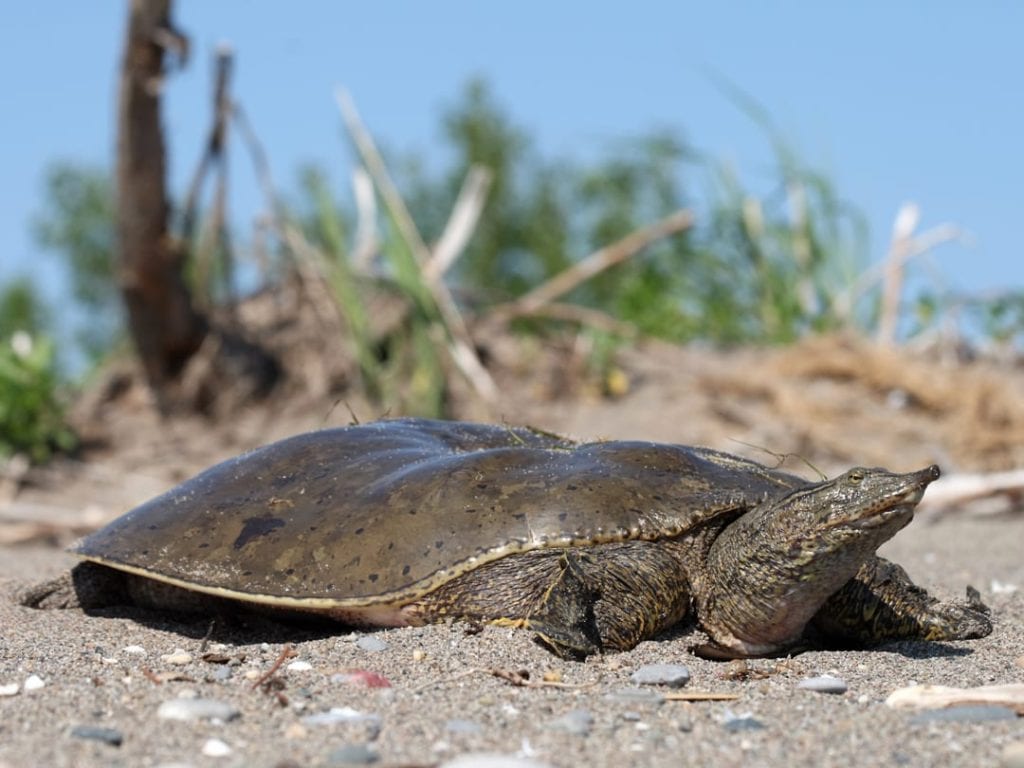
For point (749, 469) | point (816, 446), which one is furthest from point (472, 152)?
point (749, 469)

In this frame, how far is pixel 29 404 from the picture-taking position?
8.02 m

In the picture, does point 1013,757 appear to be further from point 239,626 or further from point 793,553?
point 239,626

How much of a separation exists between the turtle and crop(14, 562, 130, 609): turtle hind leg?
23cm

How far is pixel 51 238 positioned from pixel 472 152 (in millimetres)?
6777

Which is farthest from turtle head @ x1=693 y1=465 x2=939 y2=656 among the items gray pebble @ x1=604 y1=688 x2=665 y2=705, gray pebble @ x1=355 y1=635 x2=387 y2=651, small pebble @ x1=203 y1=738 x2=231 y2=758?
small pebble @ x1=203 y1=738 x2=231 y2=758

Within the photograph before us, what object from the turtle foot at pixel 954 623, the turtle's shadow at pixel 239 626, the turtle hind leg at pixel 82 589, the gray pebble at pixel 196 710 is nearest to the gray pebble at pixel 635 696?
the gray pebble at pixel 196 710

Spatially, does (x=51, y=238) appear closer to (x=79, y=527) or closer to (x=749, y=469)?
(x=79, y=527)

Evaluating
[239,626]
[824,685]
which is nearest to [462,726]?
[824,685]

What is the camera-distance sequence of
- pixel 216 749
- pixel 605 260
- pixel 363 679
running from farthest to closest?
pixel 605 260 → pixel 363 679 → pixel 216 749

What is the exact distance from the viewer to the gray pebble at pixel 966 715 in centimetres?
226

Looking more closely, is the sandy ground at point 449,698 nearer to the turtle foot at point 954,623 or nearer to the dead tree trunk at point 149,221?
the turtle foot at point 954,623

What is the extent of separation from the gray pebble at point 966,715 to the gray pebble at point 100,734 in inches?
53.8

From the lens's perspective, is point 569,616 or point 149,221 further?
point 149,221

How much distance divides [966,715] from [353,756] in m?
1.10
